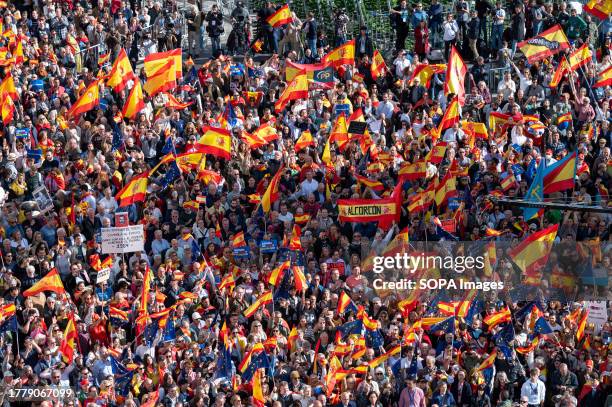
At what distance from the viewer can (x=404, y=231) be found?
1527 inches

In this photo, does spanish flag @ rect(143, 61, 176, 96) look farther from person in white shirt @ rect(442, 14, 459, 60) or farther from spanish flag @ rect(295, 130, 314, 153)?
person in white shirt @ rect(442, 14, 459, 60)

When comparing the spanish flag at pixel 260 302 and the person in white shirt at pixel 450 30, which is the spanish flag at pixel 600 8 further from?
the spanish flag at pixel 260 302

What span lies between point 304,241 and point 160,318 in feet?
11.8

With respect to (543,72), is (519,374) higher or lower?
lower

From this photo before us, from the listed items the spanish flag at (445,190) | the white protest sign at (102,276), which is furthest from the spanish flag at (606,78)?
the white protest sign at (102,276)

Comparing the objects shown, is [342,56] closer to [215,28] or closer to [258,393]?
[215,28]

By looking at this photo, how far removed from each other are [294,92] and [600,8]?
255 inches

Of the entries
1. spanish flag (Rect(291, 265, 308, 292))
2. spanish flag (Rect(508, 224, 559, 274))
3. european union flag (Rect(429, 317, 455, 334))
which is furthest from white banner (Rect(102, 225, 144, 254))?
spanish flag (Rect(508, 224, 559, 274))

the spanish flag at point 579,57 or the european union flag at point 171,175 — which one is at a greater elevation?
the spanish flag at point 579,57

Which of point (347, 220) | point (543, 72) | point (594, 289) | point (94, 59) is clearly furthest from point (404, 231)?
point (94, 59)

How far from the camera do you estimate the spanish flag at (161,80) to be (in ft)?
143

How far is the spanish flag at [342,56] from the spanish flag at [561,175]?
7284 mm

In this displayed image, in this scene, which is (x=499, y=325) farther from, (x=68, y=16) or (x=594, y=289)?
(x=68, y=16)

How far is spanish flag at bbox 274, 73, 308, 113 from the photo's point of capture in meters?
43.7
